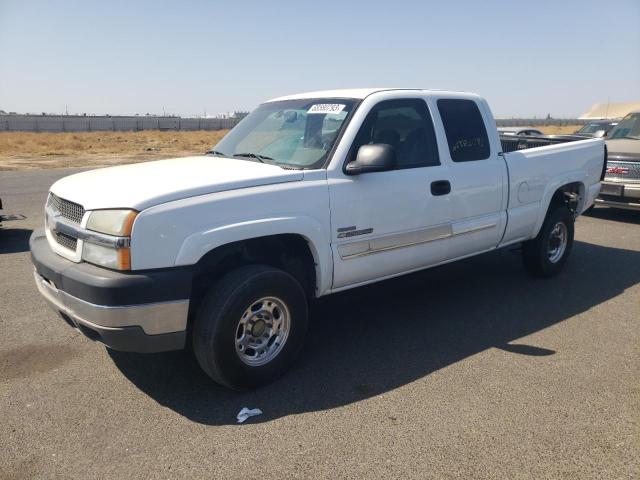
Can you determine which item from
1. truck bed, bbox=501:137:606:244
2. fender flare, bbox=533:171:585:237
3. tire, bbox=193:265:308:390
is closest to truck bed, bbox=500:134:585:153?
truck bed, bbox=501:137:606:244

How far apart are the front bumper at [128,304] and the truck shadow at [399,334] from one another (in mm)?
576

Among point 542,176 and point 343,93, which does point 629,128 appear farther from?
point 343,93

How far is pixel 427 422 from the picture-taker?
3256 millimetres

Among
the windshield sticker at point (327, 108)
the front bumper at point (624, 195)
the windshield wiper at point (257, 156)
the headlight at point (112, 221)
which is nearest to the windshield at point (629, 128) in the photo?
the front bumper at point (624, 195)

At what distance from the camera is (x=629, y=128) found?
10992 millimetres

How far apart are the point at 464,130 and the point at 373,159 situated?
1572 mm

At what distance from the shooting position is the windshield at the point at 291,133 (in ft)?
13.4

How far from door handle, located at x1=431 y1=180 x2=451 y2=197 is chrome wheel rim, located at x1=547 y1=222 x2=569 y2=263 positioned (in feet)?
7.33

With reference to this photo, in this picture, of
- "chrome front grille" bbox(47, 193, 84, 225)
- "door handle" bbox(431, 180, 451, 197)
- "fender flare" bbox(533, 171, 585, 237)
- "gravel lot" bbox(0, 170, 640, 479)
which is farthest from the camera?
"fender flare" bbox(533, 171, 585, 237)

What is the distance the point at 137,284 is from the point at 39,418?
1.12 m

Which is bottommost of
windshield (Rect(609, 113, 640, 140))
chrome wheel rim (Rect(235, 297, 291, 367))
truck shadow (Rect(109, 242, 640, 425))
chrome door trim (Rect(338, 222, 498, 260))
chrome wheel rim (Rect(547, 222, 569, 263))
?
truck shadow (Rect(109, 242, 640, 425))

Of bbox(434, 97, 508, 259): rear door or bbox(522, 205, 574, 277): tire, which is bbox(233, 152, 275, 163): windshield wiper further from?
bbox(522, 205, 574, 277): tire

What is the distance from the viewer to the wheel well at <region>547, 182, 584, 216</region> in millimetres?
6102

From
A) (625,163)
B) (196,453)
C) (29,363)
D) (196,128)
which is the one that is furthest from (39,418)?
(196,128)
